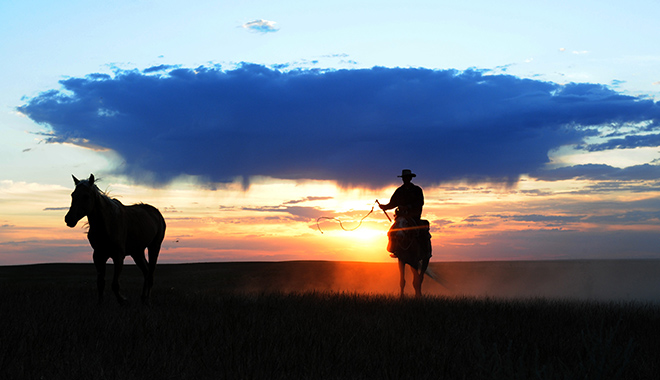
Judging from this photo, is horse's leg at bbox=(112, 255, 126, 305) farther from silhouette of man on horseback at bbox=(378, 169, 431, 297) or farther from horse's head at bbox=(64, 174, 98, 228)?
silhouette of man on horseback at bbox=(378, 169, 431, 297)

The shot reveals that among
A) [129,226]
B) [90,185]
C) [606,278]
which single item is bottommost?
[606,278]

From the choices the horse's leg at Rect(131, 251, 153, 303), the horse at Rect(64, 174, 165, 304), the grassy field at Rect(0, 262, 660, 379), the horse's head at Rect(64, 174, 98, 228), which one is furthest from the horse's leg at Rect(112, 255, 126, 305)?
the horse's head at Rect(64, 174, 98, 228)

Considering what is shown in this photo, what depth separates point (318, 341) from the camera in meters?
5.63

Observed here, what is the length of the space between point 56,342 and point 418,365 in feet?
12.4

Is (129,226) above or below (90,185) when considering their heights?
below

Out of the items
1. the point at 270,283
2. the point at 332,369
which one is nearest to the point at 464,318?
the point at 332,369

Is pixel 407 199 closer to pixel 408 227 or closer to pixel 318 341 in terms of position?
pixel 408 227

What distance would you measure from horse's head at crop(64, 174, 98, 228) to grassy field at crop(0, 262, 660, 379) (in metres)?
1.45

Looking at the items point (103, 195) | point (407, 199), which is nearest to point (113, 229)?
point (103, 195)

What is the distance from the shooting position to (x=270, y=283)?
68.0 ft

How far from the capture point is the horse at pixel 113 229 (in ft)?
30.0

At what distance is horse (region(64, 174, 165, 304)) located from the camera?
30.0ft

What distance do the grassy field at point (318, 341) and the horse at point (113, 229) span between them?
809 mm

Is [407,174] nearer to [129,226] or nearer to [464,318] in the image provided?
[464,318]
